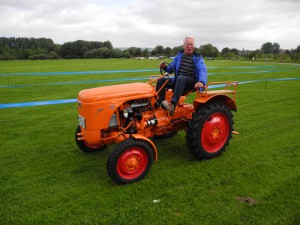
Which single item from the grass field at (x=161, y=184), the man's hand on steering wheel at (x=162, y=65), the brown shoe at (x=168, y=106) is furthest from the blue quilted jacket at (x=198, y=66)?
the grass field at (x=161, y=184)

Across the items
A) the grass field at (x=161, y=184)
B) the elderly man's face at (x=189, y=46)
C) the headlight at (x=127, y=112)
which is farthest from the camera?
the elderly man's face at (x=189, y=46)

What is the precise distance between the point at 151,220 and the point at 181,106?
2.04m

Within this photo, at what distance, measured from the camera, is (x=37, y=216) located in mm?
2918

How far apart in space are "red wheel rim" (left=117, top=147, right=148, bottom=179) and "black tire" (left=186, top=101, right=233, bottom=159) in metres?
0.81

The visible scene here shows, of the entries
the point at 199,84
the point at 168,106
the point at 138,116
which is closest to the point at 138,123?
the point at 138,116

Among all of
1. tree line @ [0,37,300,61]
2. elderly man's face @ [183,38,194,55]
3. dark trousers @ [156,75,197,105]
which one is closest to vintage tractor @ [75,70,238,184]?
dark trousers @ [156,75,197,105]

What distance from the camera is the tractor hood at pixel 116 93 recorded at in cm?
359

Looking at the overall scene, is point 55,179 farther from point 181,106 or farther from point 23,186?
point 181,106

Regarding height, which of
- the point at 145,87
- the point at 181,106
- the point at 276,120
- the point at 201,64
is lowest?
the point at 276,120

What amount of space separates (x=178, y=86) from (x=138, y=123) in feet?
2.66

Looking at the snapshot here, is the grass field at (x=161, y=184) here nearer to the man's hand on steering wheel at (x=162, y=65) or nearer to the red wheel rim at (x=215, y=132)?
the red wheel rim at (x=215, y=132)

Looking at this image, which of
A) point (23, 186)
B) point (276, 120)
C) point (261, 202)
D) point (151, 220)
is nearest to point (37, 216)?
point (23, 186)

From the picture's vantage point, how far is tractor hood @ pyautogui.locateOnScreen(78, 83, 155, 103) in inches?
141

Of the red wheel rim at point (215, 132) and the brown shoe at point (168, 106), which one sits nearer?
the brown shoe at point (168, 106)
